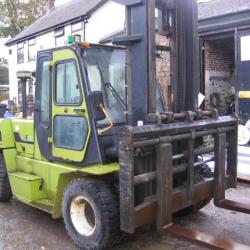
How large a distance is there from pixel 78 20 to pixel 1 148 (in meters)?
16.2

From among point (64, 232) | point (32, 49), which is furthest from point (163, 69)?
point (32, 49)

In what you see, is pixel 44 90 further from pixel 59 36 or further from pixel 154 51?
pixel 59 36

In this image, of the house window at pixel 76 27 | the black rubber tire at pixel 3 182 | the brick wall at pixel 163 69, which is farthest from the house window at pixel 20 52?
the black rubber tire at pixel 3 182

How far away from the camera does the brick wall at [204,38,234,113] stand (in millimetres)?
11117

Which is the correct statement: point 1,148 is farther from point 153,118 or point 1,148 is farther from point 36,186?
point 153,118

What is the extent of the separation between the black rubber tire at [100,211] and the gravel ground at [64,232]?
0.29 meters

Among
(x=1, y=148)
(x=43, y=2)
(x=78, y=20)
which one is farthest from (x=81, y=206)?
(x=43, y=2)

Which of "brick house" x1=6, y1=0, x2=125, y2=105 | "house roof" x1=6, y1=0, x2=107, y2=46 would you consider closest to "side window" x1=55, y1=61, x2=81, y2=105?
"brick house" x1=6, y1=0, x2=125, y2=105

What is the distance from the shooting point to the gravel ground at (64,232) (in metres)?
4.48

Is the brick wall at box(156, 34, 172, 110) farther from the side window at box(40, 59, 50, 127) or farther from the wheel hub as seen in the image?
the wheel hub

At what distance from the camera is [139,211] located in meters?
3.78

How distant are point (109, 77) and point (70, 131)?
0.76 m

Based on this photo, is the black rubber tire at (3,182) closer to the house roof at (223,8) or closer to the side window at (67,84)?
the side window at (67,84)

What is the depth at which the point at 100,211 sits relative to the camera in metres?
4.03
